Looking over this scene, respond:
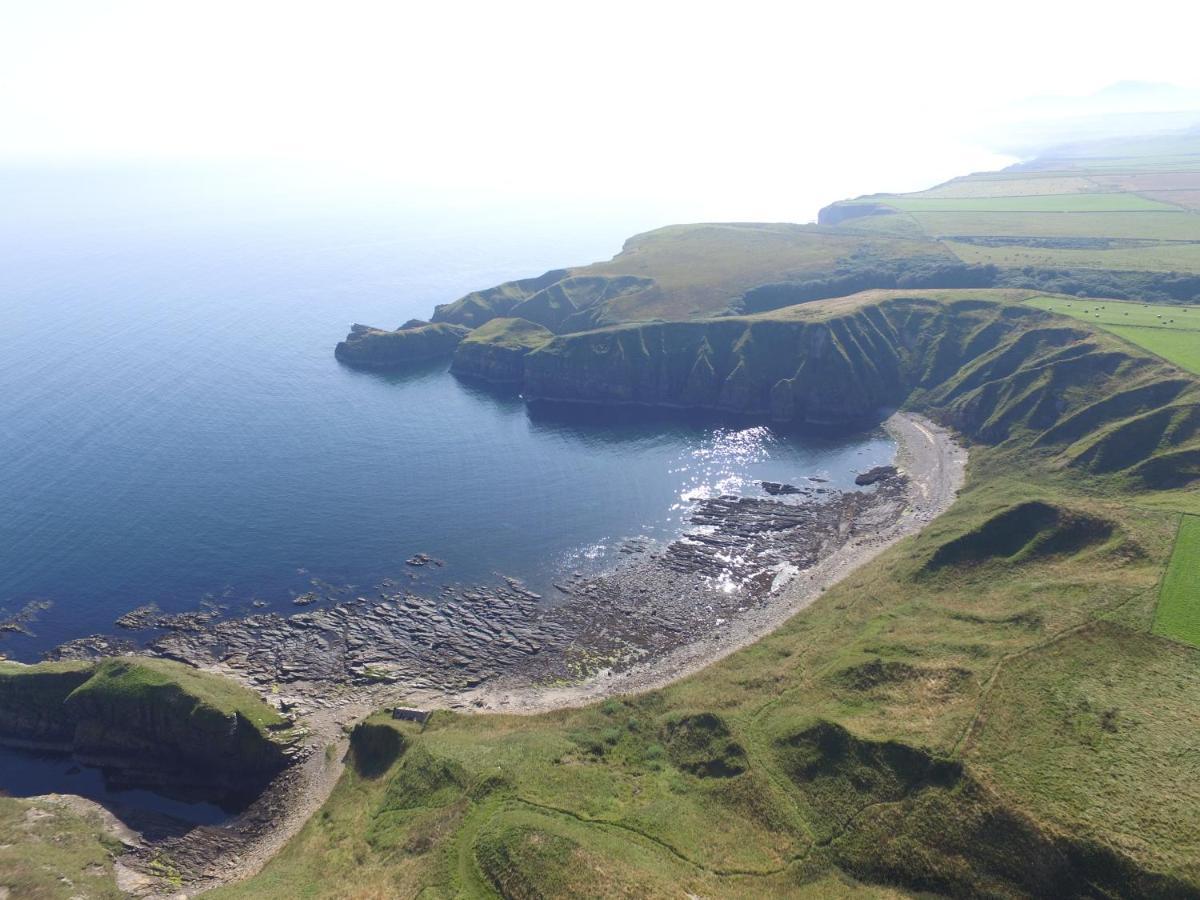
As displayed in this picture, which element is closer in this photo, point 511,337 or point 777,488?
point 777,488

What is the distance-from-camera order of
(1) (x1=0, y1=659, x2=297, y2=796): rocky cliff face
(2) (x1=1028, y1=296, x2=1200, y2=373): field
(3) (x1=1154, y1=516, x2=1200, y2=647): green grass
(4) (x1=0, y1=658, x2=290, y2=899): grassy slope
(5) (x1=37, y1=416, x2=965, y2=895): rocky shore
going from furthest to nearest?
1. (2) (x1=1028, y1=296, x2=1200, y2=373): field
2. (1) (x1=0, y1=659, x2=297, y2=796): rocky cliff face
3. (5) (x1=37, y1=416, x2=965, y2=895): rocky shore
4. (3) (x1=1154, y1=516, x2=1200, y2=647): green grass
5. (4) (x1=0, y1=658, x2=290, y2=899): grassy slope

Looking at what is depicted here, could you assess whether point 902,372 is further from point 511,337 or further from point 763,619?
point 511,337

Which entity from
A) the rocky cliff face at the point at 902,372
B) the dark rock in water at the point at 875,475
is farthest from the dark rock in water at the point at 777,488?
the rocky cliff face at the point at 902,372

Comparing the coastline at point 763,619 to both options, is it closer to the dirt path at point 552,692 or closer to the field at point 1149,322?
the dirt path at point 552,692

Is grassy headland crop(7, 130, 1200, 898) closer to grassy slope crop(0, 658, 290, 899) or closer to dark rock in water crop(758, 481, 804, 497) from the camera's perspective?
grassy slope crop(0, 658, 290, 899)

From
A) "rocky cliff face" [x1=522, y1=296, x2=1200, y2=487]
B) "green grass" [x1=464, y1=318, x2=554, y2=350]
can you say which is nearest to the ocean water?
"rocky cliff face" [x1=522, y1=296, x2=1200, y2=487]

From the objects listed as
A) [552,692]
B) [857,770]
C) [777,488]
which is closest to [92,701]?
[552,692]

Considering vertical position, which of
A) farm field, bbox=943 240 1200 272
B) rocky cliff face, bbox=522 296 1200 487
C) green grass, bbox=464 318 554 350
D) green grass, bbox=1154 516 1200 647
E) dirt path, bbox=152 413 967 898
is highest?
farm field, bbox=943 240 1200 272
